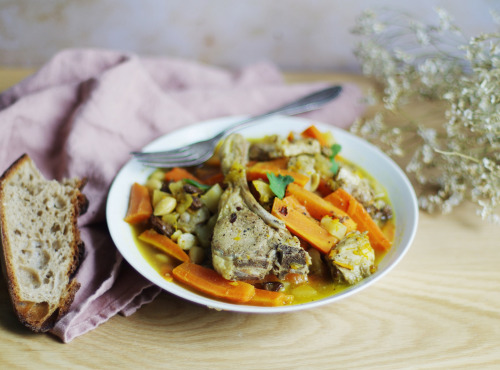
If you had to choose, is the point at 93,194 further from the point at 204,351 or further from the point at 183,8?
the point at 183,8

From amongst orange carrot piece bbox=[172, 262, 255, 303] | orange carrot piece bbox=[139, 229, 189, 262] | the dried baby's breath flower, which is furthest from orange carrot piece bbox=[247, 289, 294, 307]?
the dried baby's breath flower

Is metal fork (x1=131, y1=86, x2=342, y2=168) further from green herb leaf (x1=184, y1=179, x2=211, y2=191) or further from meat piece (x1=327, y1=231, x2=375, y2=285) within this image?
meat piece (x1=327, y1=231, x2=375, y2=285)

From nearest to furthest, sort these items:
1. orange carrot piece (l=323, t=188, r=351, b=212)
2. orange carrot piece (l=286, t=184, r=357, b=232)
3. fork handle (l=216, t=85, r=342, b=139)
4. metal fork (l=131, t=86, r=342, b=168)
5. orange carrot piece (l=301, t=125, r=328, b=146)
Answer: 1. orange carrot piece (l=286, t=184, r=357, b=232)
2. orange carrot piece (l=323, t=188, r=351, b=212)
3. metal fork (l=131, t=86, r=342, b=168)
4. orange carrot piece (l=301, t=125, r=328, b=146)
5. fork handle (l=216, t=85, r=342, b=139)

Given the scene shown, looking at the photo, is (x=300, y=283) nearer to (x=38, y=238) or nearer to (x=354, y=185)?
(x=354, y=185)

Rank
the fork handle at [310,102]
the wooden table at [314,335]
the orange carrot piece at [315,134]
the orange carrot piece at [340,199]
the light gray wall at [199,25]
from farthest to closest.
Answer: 1. the light gray wall at [199,25]
2. the fork handle at [310,102]
3. the orange carrot piece at [315,134]
4. the orange carrot piece at [340,199]
5. the wooden table at [314,335]

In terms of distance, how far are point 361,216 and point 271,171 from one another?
1.71 ft

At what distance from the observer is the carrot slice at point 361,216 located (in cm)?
248

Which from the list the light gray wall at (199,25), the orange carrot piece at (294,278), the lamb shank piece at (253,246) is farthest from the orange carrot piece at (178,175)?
the light gray wall at (199,25)

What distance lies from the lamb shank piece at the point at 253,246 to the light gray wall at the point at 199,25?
239 centimetres

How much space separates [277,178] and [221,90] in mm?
1462

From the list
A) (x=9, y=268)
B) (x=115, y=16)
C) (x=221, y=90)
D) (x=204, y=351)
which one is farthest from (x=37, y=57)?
(x=204, y=351)

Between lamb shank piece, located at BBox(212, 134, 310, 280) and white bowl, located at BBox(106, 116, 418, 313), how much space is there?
0.16 metres

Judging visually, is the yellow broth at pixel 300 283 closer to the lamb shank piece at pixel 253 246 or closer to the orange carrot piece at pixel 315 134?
the lamb shank piece at pixel 253 246

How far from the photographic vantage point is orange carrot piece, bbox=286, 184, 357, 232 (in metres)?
2.45
